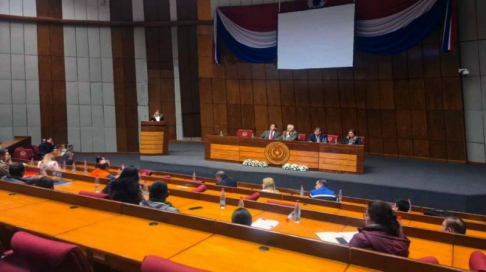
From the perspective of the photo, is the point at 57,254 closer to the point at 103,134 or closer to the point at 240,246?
the point at 240,246

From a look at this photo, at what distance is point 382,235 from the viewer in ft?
7.80

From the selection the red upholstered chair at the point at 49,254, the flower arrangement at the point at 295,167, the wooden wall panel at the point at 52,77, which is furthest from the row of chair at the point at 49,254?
the wooden wall panel at the point at 52,77

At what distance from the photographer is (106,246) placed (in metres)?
2.43

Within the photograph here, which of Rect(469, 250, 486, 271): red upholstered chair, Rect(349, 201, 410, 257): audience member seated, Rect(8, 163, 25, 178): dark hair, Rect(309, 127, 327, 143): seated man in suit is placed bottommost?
Rect(469, 250, 486, 271): red upholstered chair

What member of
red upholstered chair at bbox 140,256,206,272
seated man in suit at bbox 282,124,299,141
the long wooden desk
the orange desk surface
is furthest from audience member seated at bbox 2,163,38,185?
seated man in suit at bbox 282,124,299,141

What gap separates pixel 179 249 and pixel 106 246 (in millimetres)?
449

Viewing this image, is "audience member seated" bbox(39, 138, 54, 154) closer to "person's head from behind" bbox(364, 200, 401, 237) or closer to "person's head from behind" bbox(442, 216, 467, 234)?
"person's head from behind" bbox(442, 216, 467, 234)

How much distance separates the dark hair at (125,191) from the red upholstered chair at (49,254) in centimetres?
144

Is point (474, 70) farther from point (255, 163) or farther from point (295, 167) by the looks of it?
point (255, 163)

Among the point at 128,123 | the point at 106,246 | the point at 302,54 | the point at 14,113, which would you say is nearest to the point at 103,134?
the point at 128,123

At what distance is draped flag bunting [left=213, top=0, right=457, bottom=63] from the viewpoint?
28.5 ft

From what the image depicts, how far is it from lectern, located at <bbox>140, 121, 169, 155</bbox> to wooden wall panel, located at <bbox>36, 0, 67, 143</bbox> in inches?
163

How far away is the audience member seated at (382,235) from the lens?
232cm

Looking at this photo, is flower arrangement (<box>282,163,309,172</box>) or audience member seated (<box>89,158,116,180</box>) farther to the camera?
flower arrangement (<box>282,163,309,172</box>)
